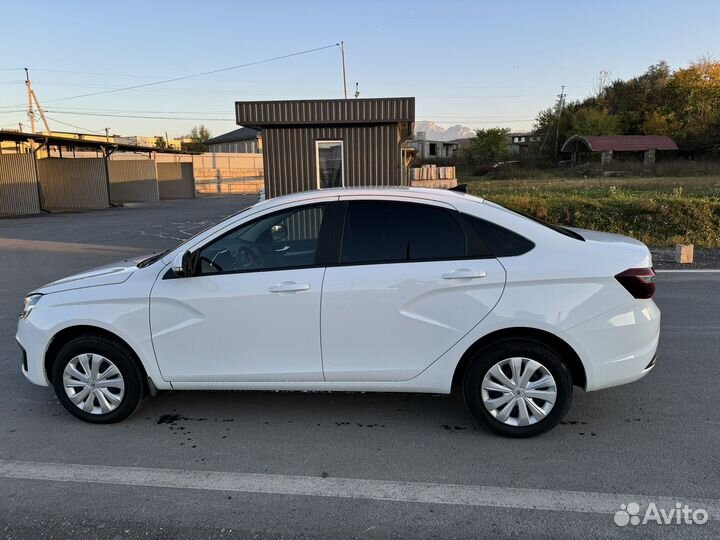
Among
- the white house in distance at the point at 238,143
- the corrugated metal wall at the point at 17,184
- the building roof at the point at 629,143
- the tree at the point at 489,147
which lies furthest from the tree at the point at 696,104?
the corrugated metal wall at the point at 17,184

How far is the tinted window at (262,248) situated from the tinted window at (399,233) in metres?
0.25

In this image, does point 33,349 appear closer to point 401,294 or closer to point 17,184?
point 401,294

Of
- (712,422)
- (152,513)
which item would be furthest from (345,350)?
(712,422)

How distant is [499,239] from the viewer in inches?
139

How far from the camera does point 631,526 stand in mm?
2684

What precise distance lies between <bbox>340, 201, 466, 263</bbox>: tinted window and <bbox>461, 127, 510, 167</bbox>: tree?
6591cm

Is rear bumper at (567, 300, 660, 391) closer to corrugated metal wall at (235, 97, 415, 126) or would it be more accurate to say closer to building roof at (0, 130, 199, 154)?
corrugated metal wall at (235, 97, 415, 126)

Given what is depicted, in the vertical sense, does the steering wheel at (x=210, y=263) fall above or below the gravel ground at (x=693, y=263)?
above

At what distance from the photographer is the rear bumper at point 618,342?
11.2 ft

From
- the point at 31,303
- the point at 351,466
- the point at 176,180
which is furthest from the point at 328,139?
the point at 176,180

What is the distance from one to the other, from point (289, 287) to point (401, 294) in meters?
0.73

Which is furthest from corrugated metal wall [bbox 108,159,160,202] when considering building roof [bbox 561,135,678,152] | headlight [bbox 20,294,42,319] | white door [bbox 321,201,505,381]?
building roof [bbox 561,135,678,152]

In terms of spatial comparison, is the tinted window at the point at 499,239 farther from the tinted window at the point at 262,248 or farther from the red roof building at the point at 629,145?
the red roof building at the point at 629,145

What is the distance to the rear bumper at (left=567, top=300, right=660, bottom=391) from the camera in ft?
11.2
